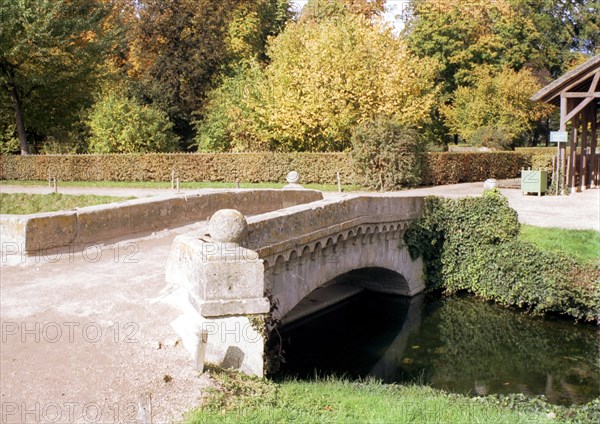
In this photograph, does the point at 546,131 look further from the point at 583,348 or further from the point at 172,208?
the point at 172,208

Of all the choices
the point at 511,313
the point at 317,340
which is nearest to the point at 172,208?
the point at 317,340

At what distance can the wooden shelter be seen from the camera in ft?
73.7

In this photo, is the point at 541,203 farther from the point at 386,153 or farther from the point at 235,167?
the point at 235,167

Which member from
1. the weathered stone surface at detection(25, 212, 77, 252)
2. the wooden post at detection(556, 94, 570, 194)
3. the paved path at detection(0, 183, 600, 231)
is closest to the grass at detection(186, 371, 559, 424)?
the weathered stone surface at detection(25, 212, 77, 252)

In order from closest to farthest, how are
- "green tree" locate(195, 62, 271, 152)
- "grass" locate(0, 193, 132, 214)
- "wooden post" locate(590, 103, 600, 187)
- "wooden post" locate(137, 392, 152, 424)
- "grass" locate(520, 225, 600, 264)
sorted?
"wooden post" locate(137, 392, 152, 424), "grass" locate(520, 225, 600, 264), "grass" locate(0, 193, 132, 214), "wooden post" locate(590, 103, 600, 187), "green tree" locate(195, 62, 271, 152)

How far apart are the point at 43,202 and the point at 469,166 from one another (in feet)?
63.6

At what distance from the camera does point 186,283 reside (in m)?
6.48

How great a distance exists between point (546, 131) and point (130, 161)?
36.1 meters

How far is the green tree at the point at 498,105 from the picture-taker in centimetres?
3931

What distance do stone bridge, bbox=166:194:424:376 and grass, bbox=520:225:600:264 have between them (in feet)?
9.94

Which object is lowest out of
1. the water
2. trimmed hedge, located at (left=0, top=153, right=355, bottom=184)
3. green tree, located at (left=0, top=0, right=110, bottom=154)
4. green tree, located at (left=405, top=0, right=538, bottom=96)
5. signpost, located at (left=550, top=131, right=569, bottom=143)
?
the water

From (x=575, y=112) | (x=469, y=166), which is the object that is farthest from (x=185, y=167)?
(x=575, y=112)

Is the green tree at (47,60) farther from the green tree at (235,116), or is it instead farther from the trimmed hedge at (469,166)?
the trimmed hedge at (469,166)

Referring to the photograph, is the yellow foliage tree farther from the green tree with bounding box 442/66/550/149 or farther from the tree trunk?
the tree trunk
